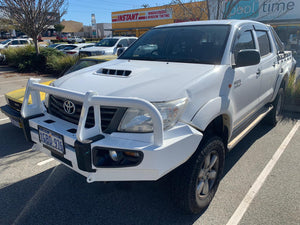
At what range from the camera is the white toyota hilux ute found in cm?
195

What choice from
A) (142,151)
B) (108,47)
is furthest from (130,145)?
(108,47)

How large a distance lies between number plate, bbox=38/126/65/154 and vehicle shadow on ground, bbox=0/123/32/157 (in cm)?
200

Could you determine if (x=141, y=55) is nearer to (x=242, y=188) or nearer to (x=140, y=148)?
(x=140, y=148)

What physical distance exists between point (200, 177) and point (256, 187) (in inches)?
39.8

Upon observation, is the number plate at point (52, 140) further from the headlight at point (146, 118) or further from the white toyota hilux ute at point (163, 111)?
the headlight at point (146, 118)

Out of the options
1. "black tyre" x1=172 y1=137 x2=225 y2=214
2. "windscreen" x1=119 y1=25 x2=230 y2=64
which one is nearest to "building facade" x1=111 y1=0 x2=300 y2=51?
"windscreen" x1=119 y1=25 x2=230 y2=64

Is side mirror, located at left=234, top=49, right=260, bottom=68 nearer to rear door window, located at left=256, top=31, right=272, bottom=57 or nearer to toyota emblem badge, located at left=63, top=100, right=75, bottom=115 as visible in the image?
rear door window, located at left=256, top=31, right=272, bottom=57

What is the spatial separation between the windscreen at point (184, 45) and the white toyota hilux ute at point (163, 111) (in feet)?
0.04

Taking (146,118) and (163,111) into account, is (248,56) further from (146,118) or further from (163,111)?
(146,118)

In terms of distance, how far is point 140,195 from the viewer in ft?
9.62

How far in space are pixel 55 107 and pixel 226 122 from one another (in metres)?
1.86

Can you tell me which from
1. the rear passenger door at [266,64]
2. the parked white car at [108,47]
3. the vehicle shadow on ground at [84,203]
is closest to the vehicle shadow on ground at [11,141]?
the vehicle shadow on ground at [84,203]

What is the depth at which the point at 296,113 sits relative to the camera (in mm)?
5949

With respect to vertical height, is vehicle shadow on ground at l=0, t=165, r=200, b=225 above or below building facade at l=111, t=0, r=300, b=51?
below
